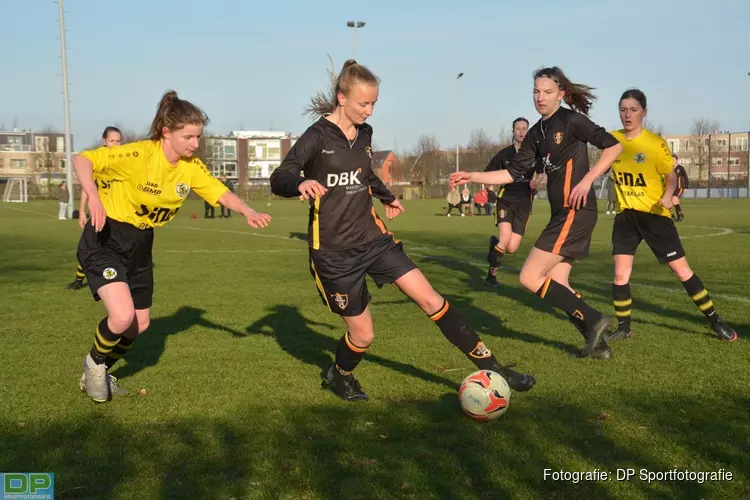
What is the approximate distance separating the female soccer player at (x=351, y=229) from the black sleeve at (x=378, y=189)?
13 cm

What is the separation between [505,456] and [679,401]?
167 cm

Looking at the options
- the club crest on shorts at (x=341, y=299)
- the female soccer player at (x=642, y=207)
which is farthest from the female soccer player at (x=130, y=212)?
the female soccer player at (x=642, y=207)

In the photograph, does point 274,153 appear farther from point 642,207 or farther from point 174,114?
point 174,114

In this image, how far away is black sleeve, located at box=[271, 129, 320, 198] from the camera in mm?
4719

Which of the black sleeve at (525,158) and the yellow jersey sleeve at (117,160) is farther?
the black sleeve at (525,158)

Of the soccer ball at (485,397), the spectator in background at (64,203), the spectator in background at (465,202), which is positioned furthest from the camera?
the spectator in background at (465,202)

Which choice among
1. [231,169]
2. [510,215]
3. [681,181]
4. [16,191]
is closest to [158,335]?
[681,181]

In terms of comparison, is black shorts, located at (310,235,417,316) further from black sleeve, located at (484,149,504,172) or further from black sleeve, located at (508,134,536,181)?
black sleeve, located at (484,149,504,172)

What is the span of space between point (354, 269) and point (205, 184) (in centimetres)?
151

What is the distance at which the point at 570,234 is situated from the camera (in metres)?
6.17

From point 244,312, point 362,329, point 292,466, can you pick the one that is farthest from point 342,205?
point 244,312

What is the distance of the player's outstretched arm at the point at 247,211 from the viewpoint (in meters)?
5.20

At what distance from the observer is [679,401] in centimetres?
494
